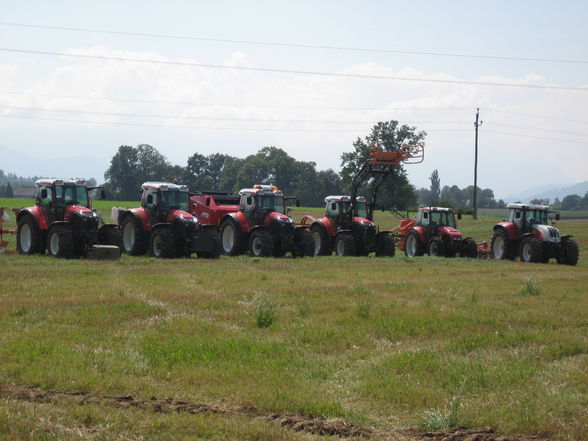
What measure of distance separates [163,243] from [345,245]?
7.35 metres

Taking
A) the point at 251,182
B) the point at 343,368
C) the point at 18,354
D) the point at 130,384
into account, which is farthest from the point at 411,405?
the point at 251,182

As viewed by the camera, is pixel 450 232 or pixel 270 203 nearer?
pixel 270 203

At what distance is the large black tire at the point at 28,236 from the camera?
24.1 metres

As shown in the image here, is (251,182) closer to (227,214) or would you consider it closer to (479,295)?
(227,214)

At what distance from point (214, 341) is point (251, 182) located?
65706 millimetres

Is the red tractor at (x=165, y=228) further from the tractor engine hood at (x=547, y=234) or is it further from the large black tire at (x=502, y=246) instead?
the tractor engine hood at (x=547, y=234)

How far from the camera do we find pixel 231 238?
1068 inches

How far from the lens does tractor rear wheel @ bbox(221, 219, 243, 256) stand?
26672 millimetres

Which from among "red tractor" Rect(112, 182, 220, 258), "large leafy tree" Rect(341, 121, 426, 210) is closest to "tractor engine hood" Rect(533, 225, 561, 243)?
"red tractor" Rect(112, 182, 220, 258)

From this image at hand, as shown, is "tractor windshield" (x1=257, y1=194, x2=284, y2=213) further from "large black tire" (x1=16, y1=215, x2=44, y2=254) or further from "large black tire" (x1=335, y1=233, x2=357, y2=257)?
"large black tire" (x1=16, y1=215, x2=44, y2=254)

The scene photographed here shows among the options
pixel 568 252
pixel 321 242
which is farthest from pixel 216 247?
pixel 568 252

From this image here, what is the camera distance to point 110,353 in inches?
390

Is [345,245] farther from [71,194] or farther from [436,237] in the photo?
[71,194]

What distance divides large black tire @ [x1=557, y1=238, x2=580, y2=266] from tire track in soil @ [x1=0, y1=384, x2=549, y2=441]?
21830mm
